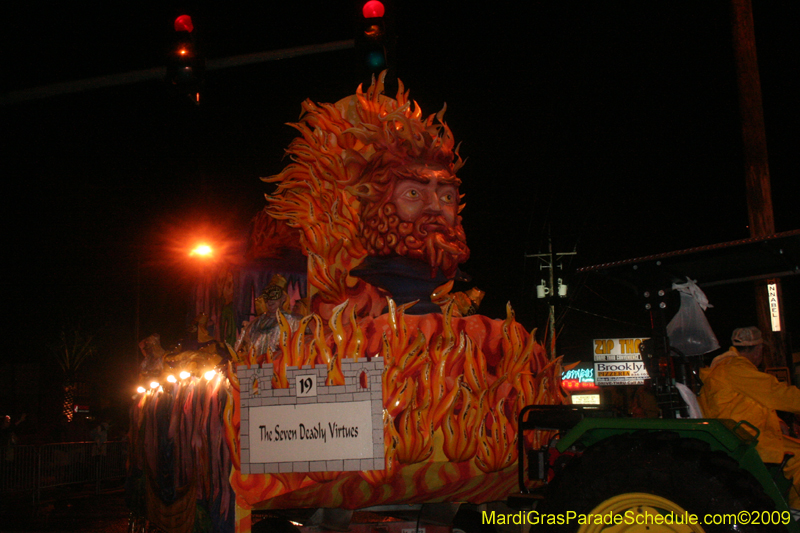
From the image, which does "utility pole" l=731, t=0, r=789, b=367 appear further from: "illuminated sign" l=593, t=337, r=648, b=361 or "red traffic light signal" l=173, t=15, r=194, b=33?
"illuminated sign" l=593, t=337, r=648, b=361

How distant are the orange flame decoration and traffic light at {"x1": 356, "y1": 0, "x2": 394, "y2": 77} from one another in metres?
2.63

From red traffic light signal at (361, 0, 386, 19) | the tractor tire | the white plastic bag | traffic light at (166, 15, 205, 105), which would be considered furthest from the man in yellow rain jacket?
traffic light at (166, 15, 205, 105)

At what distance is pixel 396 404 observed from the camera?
18.8ft

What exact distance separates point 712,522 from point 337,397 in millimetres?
2993

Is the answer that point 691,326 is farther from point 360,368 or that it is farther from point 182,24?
point 182,24

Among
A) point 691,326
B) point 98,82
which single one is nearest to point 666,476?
point 691,326

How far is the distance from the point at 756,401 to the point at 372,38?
4.82 m

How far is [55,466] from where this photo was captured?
56.4 ft

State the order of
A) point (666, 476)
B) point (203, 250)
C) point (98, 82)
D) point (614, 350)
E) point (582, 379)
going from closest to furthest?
1. point (666, 476)
2. point (98, 82)
3. point (203, 250)
4. point (614, 350)
5. point (582, 379)

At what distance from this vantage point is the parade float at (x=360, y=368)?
576 cm

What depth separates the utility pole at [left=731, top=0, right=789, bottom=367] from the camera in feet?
34.2

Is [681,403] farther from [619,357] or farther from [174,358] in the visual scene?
[619,357]

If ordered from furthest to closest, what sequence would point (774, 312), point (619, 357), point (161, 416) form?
point (619, 357), point (774, 312), point (161, 416)

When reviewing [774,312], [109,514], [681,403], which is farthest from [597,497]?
[109,514]
